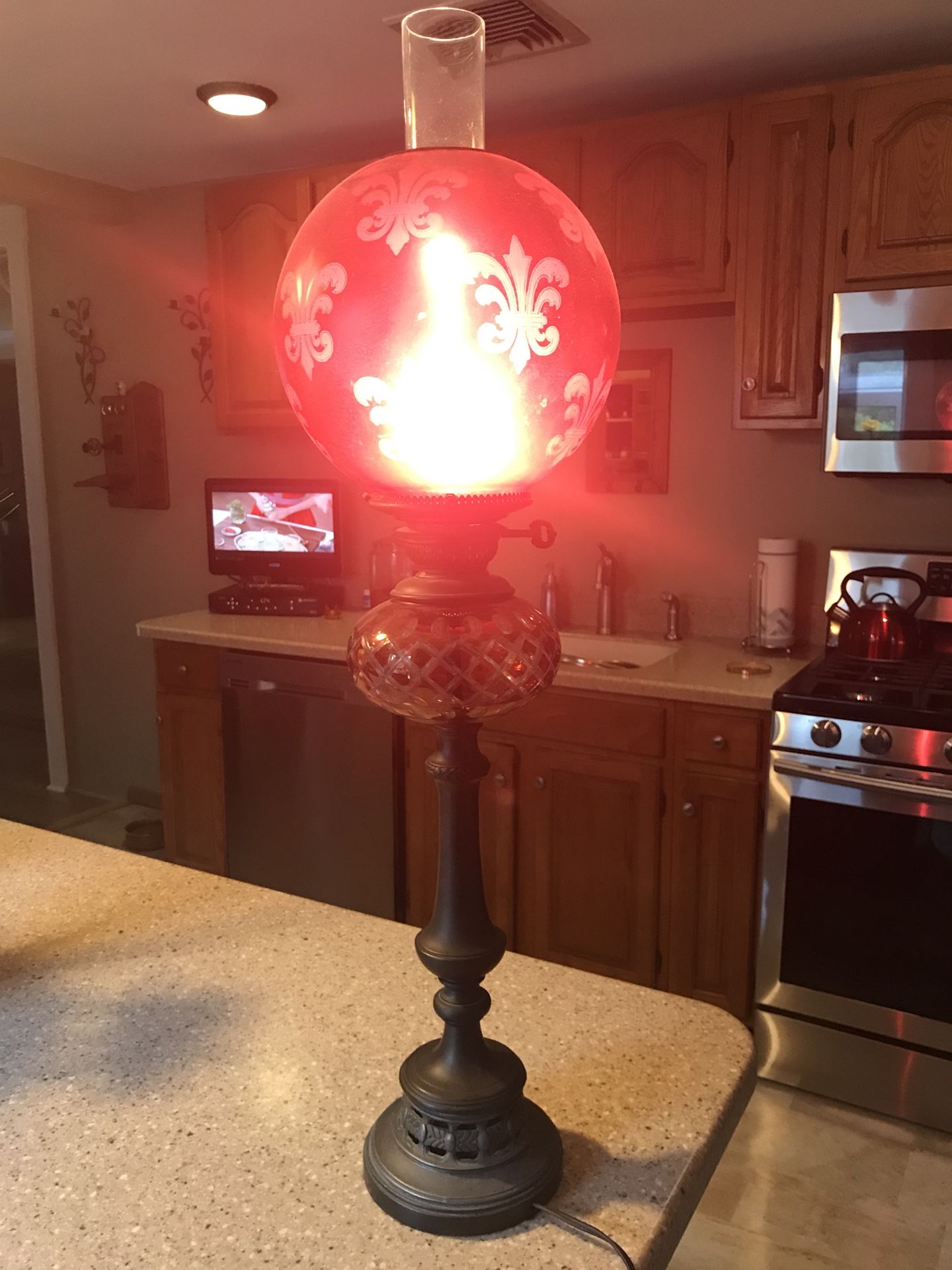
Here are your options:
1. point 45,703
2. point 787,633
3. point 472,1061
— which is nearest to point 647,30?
point 787,633

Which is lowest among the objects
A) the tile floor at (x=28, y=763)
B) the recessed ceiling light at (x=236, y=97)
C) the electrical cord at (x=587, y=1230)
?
the tile floor at (x=28, y=763)

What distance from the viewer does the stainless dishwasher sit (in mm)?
2787

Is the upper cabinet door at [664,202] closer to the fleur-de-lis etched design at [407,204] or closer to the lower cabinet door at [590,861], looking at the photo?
the lower cabinet door at [590,861]

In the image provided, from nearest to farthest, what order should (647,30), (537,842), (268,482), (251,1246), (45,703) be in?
(251,1246) < (647,30) < (537,842) < (268,482) < (45,703)

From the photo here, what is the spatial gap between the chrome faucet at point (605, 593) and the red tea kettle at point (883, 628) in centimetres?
69

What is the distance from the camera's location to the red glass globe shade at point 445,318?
23.1 inches

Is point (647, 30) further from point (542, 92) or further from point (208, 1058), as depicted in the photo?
point (208, 1058)

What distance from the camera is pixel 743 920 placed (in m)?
2.33

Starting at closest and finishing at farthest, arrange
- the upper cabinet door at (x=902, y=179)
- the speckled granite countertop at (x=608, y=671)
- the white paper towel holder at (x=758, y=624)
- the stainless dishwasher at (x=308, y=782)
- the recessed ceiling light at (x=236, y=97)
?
the upper cabinet door at (x=902, y=179)
the speckled granite countertop at (x=608, y=671)
the recessed ceiling light at (x=236, y=97)
the white paper towel holder at (x=758, y=624)
the stainless dishwasher at (x=308, y=782)

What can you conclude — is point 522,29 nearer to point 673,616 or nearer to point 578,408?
point 673,616

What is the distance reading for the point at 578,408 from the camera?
0.65m

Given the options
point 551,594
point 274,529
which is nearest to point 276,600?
point 274,529

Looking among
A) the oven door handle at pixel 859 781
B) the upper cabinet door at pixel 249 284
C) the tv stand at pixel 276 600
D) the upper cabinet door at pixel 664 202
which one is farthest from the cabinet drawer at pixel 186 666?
the oven door handle at pixel 859 781

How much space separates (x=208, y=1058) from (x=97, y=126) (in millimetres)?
2874
